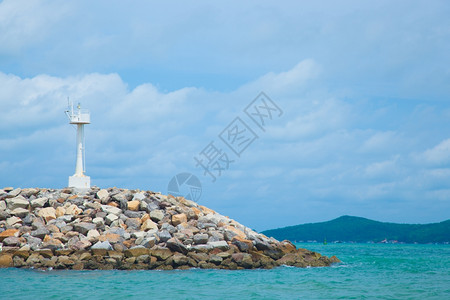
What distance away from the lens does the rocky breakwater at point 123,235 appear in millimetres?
20500

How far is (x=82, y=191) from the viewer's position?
26.5 meters

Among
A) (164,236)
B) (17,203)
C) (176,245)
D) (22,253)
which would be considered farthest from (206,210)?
(22,253)

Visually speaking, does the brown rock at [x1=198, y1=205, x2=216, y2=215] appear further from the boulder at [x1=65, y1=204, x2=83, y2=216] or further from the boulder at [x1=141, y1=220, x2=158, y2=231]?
the boulder at [x1=65, y1=204, x2=83, y2=216]

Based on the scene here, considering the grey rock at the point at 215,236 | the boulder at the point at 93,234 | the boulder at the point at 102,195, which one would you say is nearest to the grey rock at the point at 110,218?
the boulder at the point at 93,234

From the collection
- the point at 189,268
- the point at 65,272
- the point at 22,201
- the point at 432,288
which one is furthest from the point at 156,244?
the point at 432,288

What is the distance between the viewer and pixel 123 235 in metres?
22.0

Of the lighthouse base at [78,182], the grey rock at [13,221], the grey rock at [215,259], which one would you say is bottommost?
the grey rock at [215,259]

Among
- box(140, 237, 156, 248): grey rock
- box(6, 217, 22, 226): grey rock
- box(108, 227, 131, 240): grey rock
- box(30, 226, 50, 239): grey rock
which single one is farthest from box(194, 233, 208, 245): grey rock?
box(6, 217, 22, 226): grey rock

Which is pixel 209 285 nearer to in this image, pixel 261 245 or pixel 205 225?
pixel 261 245

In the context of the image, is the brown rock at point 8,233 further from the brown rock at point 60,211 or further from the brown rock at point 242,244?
the brown rock at point 242,244

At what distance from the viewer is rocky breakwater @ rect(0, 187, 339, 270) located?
20.5 m

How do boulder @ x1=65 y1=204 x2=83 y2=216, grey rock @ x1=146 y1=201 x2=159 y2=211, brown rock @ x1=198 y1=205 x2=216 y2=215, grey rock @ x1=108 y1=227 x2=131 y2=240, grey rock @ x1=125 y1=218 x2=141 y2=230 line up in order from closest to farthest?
grey rock @ x1=108 y1=227 x2=131 y2=240 < grey rock @ x1=125 y1=218 x2=141 y2=230 < boulder @ x1=65 y1=204 x2=83 y2=216 < grey rock @ x1=146 y1=201 x2=159 y2=211 < brown rock @ x1=198 y1=205 x2=216 y2=215

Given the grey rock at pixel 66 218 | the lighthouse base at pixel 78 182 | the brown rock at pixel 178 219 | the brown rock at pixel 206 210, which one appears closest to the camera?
the grey rock at pixel 66 218

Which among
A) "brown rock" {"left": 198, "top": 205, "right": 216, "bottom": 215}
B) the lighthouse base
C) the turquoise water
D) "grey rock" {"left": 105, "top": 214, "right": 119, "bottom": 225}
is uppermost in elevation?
the lighthouse base
